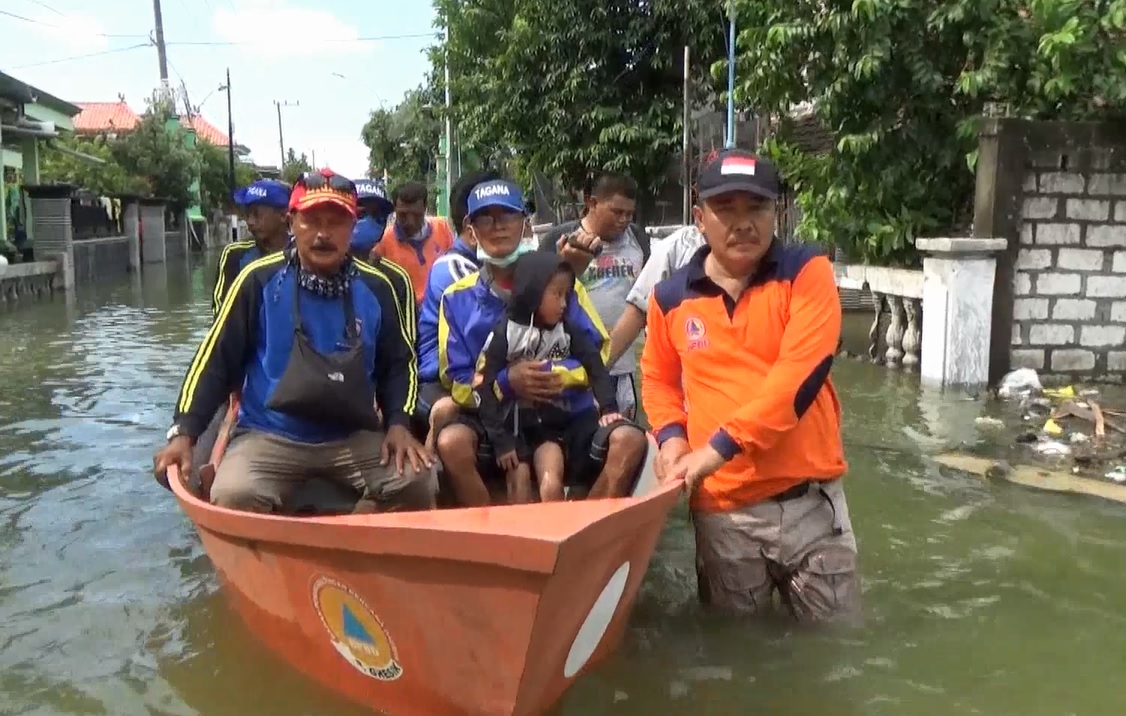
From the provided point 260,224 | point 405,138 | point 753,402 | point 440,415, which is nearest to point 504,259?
point 440,415

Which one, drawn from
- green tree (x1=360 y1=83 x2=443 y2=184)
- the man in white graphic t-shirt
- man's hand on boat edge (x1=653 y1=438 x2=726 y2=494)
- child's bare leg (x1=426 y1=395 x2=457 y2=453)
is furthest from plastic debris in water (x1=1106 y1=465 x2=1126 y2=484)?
green tree (x1=360 y1=83 x2=443 y2=184)

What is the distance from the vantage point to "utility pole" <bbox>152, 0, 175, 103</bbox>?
3584 centimetres

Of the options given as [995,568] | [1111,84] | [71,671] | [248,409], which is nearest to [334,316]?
[248,409]

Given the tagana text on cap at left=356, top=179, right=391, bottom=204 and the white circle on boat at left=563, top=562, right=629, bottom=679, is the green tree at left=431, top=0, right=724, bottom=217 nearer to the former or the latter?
the tagana text on cap at left=356, top=179, right=391, bottom=204

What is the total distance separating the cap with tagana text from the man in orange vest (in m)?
3.69

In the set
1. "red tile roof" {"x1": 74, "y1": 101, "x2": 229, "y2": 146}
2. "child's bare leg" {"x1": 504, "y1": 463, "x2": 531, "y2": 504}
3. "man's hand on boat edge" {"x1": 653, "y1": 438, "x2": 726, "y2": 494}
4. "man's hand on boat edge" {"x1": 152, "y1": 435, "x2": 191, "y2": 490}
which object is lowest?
"child's bare leg" {"x1": 504, "y1": 463, "x2": 531, "y2": 504}

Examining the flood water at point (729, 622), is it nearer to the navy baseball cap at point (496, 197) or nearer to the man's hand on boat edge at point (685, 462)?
the man's hand on boat edge at point (685, 462)

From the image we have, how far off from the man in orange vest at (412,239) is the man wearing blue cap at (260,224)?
0.93 metres

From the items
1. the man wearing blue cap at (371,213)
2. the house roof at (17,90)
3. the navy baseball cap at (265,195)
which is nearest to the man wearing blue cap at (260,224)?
the navy baseball cap at (265,195)

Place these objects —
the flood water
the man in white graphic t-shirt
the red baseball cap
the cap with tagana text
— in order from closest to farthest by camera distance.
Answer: the cap with tagana text < the flood water < the red baseball cap < the man in white graphic t-shirt

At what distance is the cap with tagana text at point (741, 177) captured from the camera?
3422 mm

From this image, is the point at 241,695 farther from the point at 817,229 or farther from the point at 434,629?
the point at 817,229

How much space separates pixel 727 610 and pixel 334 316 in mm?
1882

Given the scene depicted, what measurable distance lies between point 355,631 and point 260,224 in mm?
3212
